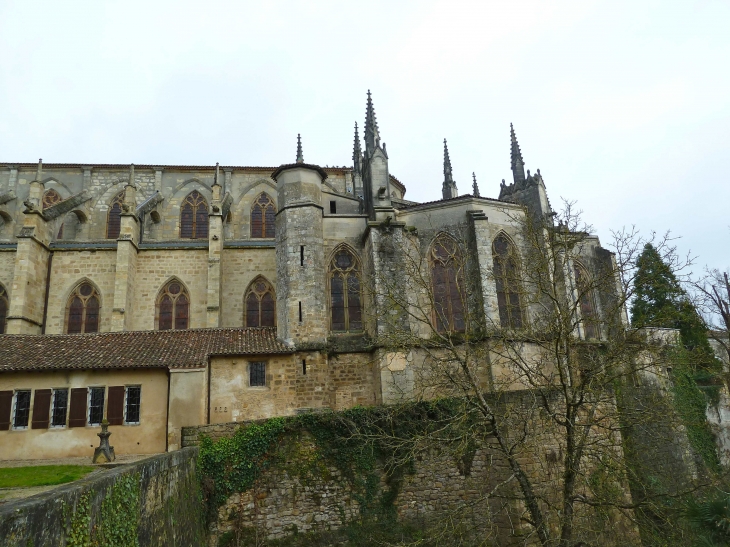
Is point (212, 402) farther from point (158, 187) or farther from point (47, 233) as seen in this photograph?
point (158, 187)

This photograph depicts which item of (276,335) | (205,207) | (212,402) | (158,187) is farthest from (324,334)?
(158,187)

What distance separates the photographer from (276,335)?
2125 cm

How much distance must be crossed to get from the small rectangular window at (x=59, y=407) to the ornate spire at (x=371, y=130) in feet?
48.5

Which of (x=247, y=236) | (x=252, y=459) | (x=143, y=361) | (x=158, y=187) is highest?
(x=158, y=187)

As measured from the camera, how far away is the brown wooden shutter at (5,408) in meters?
17.0

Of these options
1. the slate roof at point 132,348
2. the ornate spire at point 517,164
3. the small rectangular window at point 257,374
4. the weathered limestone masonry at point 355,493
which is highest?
the ornate spire at point 517,164

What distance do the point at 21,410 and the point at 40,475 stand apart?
17.7ft

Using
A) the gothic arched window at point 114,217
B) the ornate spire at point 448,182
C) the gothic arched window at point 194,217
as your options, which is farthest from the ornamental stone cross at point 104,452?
the ornate spire at point 448,182

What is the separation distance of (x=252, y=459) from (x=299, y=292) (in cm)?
763

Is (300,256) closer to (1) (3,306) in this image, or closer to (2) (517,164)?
(2) (517,164)

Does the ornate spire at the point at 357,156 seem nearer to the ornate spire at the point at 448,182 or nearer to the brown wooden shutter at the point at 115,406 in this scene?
the ornate spire at the point at 448,182

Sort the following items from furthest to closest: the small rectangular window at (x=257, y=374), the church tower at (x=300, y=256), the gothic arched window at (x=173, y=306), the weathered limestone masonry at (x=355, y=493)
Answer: the gothic arched window at (x=173, y=306) → the church tower at (x=300, y=256) → the small rectangular window at (x=257, y=374) → the weathered limestone masonry at (x=355, y=493)

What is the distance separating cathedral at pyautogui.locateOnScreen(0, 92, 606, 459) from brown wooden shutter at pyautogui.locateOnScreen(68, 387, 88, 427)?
0.03 meters

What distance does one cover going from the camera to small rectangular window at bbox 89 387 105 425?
17359mm
